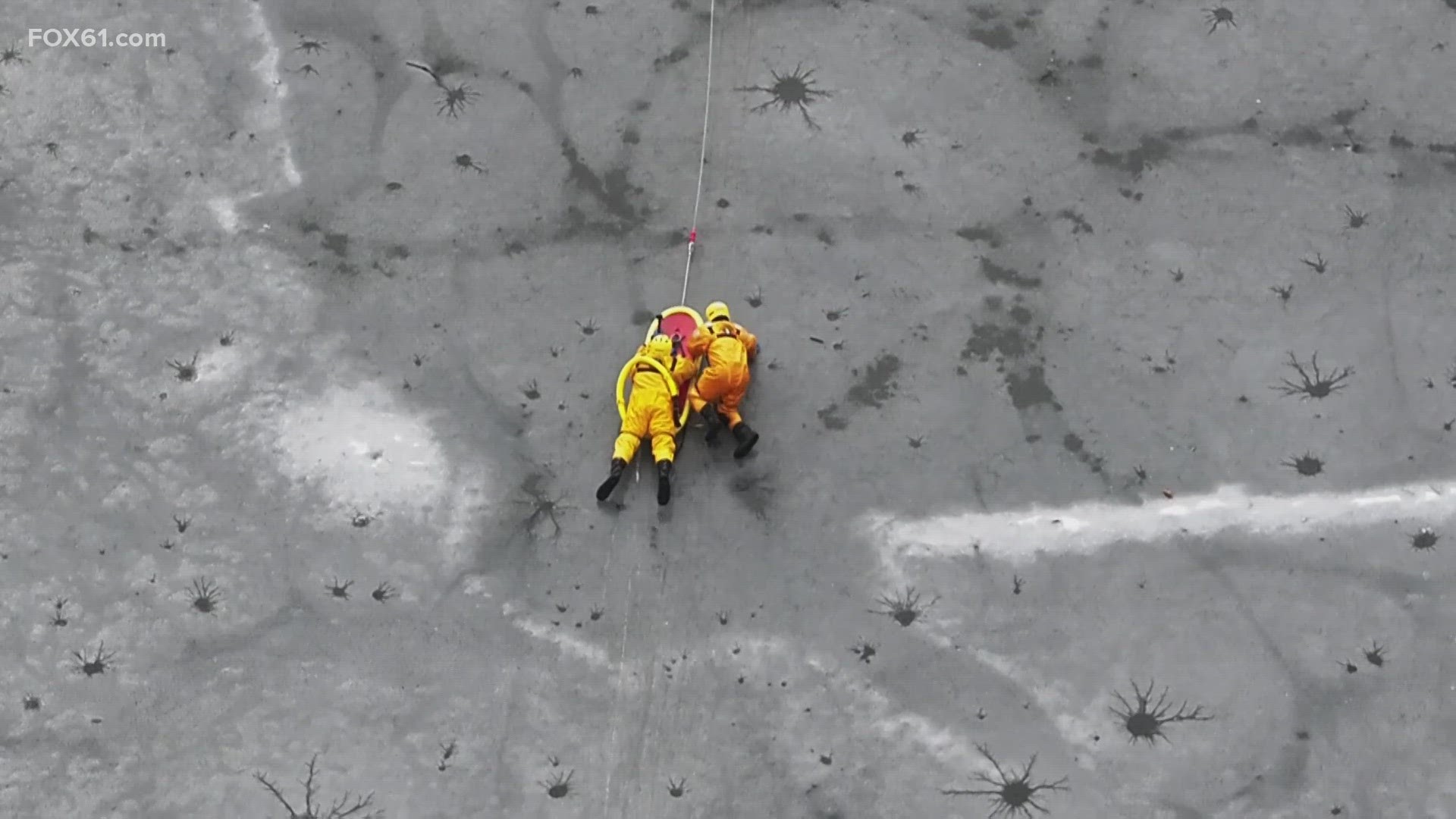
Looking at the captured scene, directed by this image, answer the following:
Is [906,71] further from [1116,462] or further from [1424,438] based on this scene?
[1424,438]

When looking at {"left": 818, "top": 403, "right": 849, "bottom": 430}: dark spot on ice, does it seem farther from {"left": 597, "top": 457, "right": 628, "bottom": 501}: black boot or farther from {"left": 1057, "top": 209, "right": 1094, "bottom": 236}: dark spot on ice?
{"left": 1057, "top": 209, "right": 1094, "bottom": 236}: dark spot on ice

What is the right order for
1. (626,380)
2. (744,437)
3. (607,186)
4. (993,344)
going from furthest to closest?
(607,186) → (993,344) → (626,380) → (744,437)

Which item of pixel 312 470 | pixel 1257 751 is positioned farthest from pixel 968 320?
pixel 312 470

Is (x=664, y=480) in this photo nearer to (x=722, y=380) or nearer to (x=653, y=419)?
(x=653, y=419)

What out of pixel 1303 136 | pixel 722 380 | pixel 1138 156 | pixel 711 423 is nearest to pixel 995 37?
pixel 1138 156

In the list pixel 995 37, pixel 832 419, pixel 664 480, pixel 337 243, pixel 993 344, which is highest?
pixel 995 37

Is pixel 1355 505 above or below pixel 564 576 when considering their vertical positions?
above

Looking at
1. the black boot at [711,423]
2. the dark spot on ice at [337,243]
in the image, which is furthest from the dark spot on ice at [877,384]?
the dark spot on ice at [337,243]
